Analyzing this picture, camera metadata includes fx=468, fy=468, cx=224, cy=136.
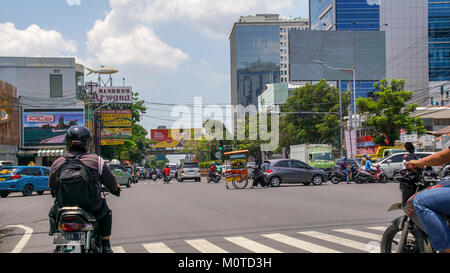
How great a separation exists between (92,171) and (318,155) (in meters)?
35.9

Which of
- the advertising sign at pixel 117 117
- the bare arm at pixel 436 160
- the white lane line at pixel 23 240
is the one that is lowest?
the white lane line at pixel 23 240

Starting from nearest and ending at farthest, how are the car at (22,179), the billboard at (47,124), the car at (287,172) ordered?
the car at (22,179) → the car at (287,172) → the billboard at (47,124)

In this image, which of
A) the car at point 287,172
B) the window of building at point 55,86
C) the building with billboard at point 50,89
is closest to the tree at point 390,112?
the car at point 287,172

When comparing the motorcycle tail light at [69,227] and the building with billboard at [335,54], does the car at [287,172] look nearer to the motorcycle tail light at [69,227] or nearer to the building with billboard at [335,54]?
the motorcycle tail light at [69,227]

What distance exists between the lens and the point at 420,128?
41.2m

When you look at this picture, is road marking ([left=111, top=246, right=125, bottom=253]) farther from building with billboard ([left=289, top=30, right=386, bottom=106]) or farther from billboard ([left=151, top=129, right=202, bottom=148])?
billboard ([left=151, top=129, right=202, bottom=148])

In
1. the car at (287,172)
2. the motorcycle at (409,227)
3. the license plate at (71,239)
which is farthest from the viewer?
the car at (287,172)

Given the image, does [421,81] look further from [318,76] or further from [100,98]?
[100,98]

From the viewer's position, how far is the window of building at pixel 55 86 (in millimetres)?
55438

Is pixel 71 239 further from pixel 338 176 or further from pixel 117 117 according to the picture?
pixel 117 117

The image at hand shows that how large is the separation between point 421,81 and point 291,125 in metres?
62.5

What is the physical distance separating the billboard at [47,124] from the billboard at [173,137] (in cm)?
5397

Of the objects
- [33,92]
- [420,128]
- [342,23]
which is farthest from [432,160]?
[342,23]

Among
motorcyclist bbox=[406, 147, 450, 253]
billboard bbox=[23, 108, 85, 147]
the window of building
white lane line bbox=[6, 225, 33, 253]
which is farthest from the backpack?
the window of building
